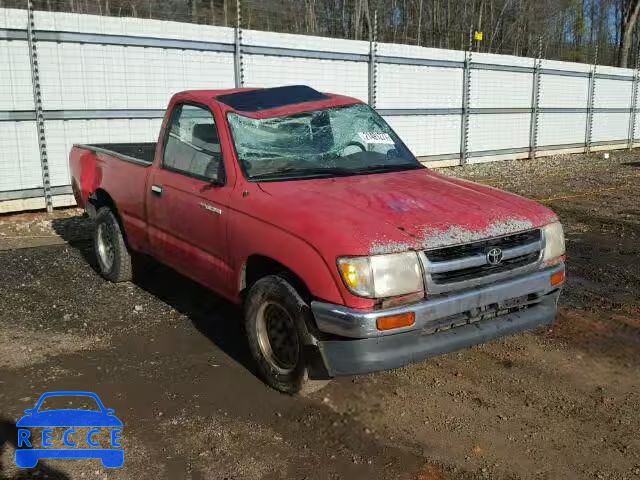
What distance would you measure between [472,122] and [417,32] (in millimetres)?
3138

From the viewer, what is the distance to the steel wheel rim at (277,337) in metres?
3.84

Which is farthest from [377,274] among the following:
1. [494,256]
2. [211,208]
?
[211,208]

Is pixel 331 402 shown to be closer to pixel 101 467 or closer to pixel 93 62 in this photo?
pixel 101 467

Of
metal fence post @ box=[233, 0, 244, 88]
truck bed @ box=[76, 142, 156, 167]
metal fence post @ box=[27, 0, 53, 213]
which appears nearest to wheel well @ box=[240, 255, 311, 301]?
truck bed @ box=[76, 142, 156, 167]

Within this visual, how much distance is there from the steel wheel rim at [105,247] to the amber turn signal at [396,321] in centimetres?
373

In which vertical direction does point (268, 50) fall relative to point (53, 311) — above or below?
above

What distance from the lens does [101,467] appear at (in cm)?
330

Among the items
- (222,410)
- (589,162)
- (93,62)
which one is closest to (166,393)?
(222,410)

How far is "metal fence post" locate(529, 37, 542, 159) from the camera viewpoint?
1853 cm

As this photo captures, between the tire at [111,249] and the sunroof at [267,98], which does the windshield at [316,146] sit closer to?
the sunroof at [267,98]

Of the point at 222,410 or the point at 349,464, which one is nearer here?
the point at 349,464

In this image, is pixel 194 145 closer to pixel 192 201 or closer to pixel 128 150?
pixel 192 201

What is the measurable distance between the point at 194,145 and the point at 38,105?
6.12 meters

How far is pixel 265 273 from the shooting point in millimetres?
4113
